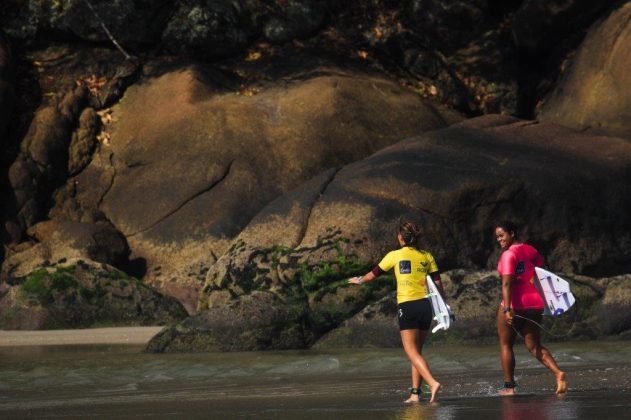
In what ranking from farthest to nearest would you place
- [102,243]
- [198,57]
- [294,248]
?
[198,57], [102,243], [294,248]

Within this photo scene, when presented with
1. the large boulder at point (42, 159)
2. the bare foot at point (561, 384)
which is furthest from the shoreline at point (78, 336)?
the bare foot at point (561, 384)

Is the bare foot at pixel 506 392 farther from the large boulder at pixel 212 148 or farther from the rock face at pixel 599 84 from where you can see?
the rock face at pixel 599 84

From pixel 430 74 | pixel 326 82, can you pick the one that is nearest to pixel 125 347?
pixel 326 82

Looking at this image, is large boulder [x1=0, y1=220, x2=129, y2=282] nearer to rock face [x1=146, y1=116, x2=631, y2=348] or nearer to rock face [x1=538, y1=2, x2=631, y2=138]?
rock face [x1=146, y1=116, x2=631, y2=348]

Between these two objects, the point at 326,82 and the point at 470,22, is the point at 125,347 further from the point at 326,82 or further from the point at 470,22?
the point at 470,22

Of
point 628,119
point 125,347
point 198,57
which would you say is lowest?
point 125,347

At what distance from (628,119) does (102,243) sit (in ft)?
30.5

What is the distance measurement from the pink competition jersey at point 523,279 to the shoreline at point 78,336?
25.6 ft

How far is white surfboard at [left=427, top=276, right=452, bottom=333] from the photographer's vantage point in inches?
452

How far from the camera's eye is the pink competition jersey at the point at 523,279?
1163cm

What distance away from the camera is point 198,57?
2717 centimetres

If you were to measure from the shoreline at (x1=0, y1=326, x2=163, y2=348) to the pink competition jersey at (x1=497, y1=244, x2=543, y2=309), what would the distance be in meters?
7.81

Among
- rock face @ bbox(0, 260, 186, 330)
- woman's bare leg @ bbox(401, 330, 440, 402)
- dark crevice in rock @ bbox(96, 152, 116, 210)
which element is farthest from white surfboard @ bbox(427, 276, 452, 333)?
dark crevice in rock @ bbox(96, 152, 116, 210)

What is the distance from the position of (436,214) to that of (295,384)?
21.9 ft
